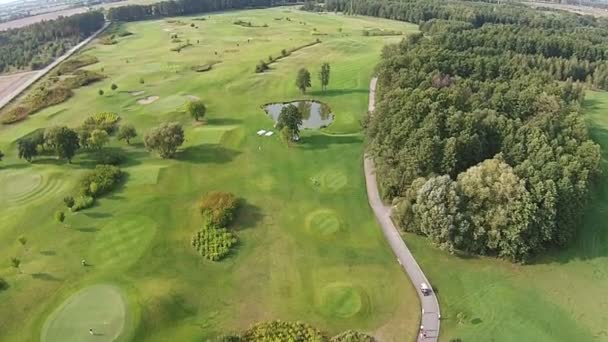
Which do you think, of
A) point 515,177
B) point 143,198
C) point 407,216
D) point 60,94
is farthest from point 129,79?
point 515,177

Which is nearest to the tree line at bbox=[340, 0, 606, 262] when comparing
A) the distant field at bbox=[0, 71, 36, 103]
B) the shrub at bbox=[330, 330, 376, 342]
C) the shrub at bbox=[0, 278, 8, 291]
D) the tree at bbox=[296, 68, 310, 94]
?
the shrub at bbox=[330, 330, 376, 342]

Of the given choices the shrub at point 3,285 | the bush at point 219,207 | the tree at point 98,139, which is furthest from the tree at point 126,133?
the shrub at point 3,285

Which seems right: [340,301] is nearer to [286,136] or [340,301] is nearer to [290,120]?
[286,136]

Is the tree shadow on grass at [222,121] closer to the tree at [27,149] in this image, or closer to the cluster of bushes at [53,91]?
the tree at [27,149]

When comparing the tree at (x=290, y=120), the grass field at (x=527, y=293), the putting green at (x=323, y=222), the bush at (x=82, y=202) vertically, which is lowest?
the grass field at (x=527, y=293)

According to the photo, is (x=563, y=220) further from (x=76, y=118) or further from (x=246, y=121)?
(x=76, y=118)

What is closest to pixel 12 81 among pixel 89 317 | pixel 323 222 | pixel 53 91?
pixel 53 91
